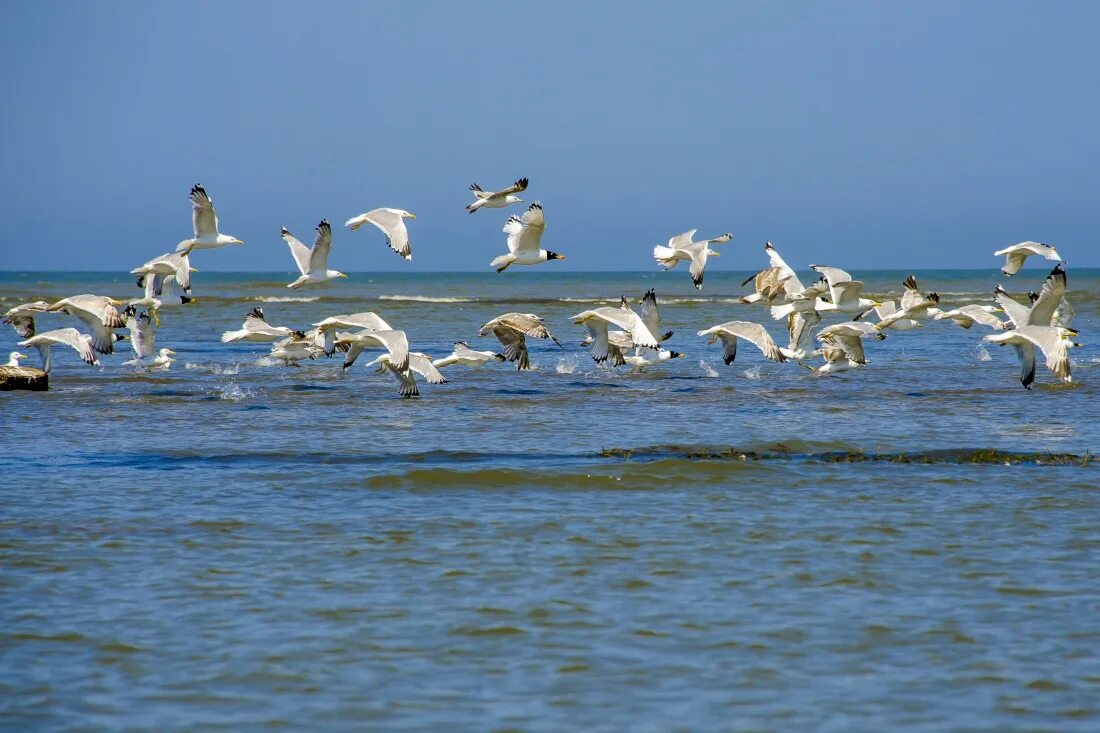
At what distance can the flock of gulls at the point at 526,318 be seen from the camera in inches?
652

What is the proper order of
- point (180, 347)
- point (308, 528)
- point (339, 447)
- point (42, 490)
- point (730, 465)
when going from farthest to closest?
1. point (180, 347)
2. point (339, 447)
3. point (730, 465)
4. point (42, 490)
5. point (308, 528)

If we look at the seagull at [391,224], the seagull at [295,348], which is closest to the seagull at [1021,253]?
the seagull at [391,224]

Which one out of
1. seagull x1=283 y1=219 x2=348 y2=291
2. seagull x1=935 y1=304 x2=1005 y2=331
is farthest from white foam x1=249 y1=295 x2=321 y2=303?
seagull x1=935 y1=304 x2=1005 y2=331

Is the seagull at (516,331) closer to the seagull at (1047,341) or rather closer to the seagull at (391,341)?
the seagull at (391,341)

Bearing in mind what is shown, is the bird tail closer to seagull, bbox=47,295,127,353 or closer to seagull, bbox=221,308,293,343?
seagull, bbox=221,308,293,343

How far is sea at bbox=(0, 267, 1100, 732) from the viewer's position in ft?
19.5

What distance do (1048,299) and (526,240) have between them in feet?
21.5

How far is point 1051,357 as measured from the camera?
15.5 metres

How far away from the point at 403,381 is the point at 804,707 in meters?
12.7

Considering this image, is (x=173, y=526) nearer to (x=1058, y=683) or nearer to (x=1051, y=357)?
(x=1058, y=683)

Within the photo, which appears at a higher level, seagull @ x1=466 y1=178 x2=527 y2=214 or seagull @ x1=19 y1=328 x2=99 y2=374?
seagull @ x1=466 y1=178 x2=527 y2=214

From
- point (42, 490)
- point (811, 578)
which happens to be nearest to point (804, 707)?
point (811, 578)

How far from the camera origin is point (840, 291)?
64.6 feet

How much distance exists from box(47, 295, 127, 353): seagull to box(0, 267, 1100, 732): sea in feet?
6.39
